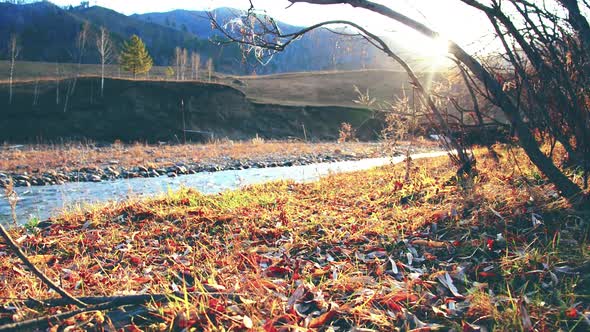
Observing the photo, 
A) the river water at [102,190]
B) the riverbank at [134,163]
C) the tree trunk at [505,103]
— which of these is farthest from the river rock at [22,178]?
the tree trunk at [505,103]

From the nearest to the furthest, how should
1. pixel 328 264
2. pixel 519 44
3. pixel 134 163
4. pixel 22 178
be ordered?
pixel 328 264
pixel 519 44
pixel 22 178
pixel 134 163

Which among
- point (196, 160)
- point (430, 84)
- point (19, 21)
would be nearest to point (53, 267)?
point (430, 84)

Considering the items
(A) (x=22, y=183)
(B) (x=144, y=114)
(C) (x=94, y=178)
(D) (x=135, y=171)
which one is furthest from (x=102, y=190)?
(B) (x=144, y=114)

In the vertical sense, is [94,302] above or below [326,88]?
below

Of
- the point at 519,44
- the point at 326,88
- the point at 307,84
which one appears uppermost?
the point at 307,84

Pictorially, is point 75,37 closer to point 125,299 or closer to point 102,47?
point 102,47

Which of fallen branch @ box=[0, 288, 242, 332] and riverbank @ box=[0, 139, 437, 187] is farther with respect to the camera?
riverbank @ box=[0, 139, 437, 187]

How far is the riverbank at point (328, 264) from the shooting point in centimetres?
221

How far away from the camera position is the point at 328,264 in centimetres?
311

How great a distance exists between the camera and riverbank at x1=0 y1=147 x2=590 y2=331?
221 cm

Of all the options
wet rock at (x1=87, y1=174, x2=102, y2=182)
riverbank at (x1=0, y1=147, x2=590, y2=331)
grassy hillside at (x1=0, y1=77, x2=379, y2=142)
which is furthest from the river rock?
grassy hillside at (x1=0, y1=77, x2=379, y2=142)

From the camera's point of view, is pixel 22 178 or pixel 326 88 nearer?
pixel 22 178

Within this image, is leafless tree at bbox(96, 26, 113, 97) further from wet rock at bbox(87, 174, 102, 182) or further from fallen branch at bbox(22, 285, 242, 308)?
fallen branch at bbox(22, 285, 242, 308)

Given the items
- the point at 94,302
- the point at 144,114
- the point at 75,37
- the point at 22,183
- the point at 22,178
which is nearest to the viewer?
the point at 94,302
